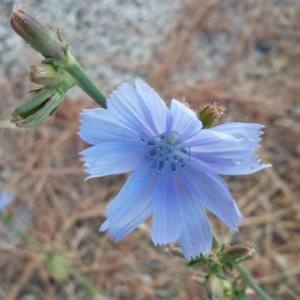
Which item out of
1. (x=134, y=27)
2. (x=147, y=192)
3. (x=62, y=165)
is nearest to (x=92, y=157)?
(x=147, y=192)

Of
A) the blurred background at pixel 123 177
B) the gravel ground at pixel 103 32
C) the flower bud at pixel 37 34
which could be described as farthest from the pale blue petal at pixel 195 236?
the gravel ground at pixel 103 32

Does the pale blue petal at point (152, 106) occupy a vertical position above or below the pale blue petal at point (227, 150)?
above

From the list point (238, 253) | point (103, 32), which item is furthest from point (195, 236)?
point (103, 32)

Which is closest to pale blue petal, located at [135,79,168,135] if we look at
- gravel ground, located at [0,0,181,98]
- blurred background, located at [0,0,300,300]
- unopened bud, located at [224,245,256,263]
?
unopened bud, located at [224,245,256,263]

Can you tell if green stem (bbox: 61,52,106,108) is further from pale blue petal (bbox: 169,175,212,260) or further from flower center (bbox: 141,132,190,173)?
pale blue petal (bbox: 169,175,212,260)

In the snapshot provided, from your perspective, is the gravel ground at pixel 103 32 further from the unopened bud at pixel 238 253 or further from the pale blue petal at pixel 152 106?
the pale blue petal at pixel 152 106

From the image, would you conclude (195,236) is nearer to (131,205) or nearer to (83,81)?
(131,205)
